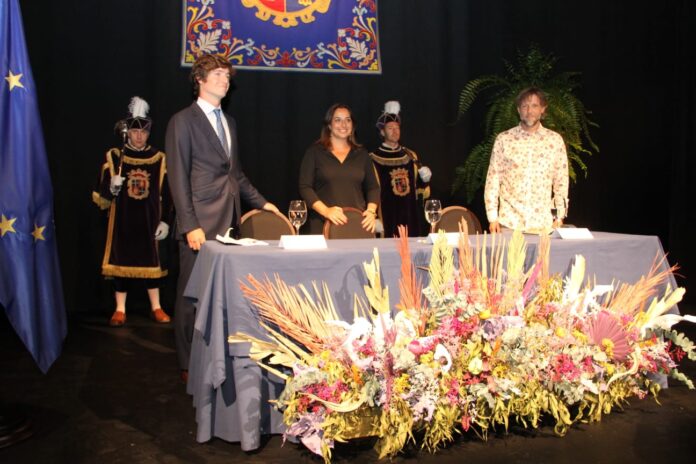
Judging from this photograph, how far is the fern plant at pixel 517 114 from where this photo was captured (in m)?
5.27

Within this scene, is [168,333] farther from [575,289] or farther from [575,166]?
[575,166]

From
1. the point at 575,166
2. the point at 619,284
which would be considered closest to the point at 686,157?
the point at 575,166

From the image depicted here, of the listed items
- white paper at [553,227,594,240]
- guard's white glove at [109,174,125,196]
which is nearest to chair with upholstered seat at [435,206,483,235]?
white paper at [553,227,594,240]

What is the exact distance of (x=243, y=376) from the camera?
2.31m

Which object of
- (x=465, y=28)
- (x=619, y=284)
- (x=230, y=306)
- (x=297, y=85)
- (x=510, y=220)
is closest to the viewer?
(x=230, y=306)

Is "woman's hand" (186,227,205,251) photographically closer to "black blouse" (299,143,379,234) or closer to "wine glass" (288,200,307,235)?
"wine glass" (288,200,307,235)

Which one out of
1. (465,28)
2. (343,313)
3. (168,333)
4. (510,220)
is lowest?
(168,333)

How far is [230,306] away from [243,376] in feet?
0.79

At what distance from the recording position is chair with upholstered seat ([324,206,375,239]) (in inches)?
137

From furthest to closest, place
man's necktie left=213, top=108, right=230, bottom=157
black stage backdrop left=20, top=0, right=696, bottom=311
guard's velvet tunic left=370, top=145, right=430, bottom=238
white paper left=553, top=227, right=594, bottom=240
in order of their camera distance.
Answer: guard's velvet tunic left=370, top=145, right=430, bottom=238
black stage backdrop left=20, top=0, right=696, bottom=311
man's necktie left=213, top=108, right=230, bottom=157
white paper left=553, top=227, right=594, bottom=240

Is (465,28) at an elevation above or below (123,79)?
above

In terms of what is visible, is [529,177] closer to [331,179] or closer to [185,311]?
[331,179]

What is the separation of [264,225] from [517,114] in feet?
8.78

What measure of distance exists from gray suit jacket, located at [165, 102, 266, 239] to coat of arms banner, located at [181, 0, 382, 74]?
2.14m
